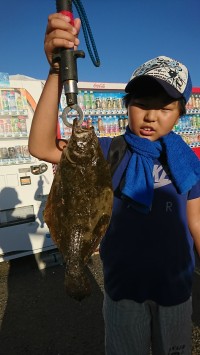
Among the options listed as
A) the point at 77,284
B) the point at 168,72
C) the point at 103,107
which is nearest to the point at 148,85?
the point at 168,72

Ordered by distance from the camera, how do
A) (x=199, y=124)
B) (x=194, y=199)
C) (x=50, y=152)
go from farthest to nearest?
(x=199, y=124), (x=194, y=199), (x=50, y=152)

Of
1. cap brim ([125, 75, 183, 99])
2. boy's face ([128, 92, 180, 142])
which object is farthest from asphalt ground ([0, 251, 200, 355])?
cap brim ([125, 75, 183, 99])

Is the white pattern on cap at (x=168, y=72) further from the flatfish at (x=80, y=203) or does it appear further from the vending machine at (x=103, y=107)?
the vending machine at (x=103, y=107)

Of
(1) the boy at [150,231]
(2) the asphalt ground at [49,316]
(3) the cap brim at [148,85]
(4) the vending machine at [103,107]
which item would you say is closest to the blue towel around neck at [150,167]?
(1) the boy at [150,231]

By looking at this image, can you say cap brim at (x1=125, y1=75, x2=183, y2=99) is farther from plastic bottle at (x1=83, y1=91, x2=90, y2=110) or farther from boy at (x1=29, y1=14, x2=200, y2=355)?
plastic bottle at (x1=83, y1=91, x2=90, y2=110)

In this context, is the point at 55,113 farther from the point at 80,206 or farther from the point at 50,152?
the point at 80,206

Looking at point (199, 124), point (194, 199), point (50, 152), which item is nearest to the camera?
point (50, 152)

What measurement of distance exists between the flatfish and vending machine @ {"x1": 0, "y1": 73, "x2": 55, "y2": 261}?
387cm

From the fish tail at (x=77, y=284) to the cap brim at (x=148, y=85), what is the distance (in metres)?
1.06

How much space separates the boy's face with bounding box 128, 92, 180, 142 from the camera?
5.72 feet

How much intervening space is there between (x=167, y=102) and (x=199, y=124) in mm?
6875

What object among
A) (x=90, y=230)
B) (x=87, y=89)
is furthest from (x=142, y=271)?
(x=87, y=89)

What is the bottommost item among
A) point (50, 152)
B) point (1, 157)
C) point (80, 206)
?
point (1, 157)

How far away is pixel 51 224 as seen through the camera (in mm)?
1499
